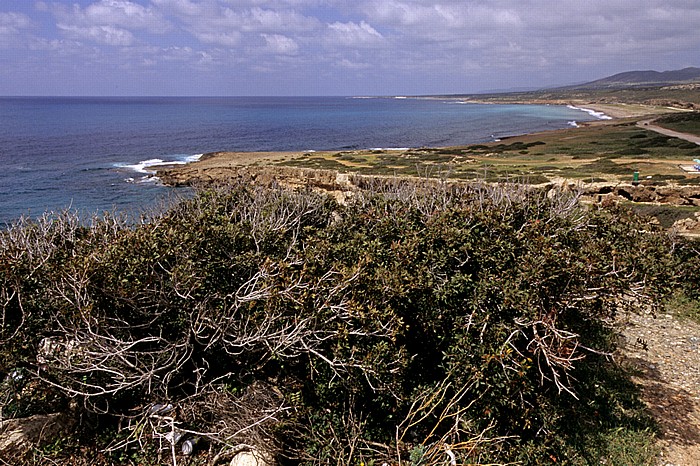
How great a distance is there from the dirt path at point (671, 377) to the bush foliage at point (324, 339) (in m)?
0.66

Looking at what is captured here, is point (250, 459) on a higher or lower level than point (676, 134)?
lower

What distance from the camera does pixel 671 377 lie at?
31.7 ft

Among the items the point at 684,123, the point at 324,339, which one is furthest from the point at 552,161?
the point at 324,339

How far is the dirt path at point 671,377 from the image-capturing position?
7.65m

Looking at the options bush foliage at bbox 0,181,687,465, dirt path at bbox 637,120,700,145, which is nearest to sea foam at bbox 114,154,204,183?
bush foliage at bbox 0,181,687,465

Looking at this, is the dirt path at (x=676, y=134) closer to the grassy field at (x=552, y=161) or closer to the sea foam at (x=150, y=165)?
the grassy field at (x=552, y=161)

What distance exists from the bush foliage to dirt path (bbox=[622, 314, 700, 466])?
2.16 ft

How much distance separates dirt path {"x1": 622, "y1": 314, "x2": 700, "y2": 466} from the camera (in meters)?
7.65

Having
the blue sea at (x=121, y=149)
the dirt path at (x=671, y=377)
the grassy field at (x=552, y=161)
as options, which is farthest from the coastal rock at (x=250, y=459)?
the grassy field at (x=552, y=161)

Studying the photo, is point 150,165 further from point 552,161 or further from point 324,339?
point 324,339

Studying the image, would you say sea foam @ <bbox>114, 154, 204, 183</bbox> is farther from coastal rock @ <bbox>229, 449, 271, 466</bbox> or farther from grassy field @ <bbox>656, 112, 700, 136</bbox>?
grassy field @ <bbox>656, 112, 700, 136</bbox>

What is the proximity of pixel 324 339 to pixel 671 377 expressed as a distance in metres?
7.70

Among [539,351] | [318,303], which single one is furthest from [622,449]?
[318,303]

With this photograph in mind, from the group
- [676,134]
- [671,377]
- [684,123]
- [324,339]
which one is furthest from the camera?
[684,123]
